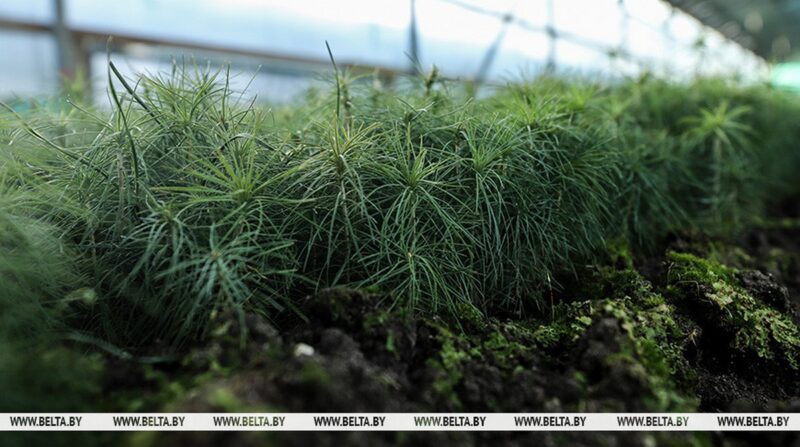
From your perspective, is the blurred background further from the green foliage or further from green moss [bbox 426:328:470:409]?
green moss [bbox 426:328:470:409]

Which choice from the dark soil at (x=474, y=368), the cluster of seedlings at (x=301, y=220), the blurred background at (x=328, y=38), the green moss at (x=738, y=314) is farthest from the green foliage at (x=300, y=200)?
the blurred background at (x=328, y=38)

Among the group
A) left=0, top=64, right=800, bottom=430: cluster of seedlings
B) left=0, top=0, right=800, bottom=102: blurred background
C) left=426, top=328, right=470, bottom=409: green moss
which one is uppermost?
left=0, top=0, right=800, bottom=102: blurred background

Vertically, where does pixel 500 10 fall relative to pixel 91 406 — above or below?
above

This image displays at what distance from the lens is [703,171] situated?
2902 mm

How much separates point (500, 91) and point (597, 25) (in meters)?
3.37

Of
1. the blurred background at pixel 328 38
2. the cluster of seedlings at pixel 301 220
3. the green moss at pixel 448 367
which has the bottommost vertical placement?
the green moss at pixel 448 367

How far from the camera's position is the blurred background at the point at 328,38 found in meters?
3.89

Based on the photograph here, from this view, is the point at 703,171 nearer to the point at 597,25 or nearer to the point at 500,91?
the point at 500,91

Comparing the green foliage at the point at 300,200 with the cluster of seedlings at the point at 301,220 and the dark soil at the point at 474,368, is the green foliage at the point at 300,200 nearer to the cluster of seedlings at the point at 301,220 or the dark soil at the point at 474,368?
the cluster of seedlings at the point at 301,220

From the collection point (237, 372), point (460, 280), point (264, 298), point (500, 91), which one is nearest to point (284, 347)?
point (237, 372)

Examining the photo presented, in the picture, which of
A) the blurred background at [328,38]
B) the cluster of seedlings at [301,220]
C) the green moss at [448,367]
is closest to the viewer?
the green moss at [448,367]

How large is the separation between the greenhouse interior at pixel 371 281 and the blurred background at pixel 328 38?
5.68ft

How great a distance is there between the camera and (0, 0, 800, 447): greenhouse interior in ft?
3.14

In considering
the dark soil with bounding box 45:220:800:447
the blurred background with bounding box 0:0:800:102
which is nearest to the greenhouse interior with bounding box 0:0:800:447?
the dark soil with bounding box 45:220:800:447
